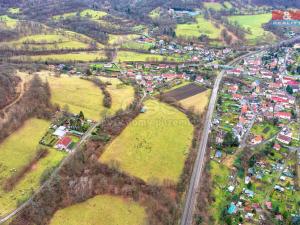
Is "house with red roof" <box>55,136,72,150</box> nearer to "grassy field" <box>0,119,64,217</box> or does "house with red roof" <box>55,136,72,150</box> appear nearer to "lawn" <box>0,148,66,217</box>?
"lawn" <box>0,148,66,217</box>

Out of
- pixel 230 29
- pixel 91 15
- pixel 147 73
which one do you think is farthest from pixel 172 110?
pixel 91 15

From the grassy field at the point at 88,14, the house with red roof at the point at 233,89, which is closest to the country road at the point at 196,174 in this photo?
the house with red roof at the point at 233,89

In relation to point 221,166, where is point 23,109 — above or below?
above

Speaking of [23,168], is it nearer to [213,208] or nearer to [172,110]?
[213,208]

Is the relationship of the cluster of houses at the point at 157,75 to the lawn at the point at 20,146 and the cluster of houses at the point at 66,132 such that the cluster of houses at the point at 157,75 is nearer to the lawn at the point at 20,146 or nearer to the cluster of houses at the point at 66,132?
the cluster of houses at the point at 66,132

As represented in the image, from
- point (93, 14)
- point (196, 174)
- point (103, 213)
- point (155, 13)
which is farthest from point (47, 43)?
point (103, 213)

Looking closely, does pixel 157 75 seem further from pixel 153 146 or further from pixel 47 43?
pixel 47 43

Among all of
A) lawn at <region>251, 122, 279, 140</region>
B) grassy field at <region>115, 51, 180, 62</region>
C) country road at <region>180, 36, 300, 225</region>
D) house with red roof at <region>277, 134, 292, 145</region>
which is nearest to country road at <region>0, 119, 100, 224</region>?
A: country road at <region>180, 36, 300, 225</region>
